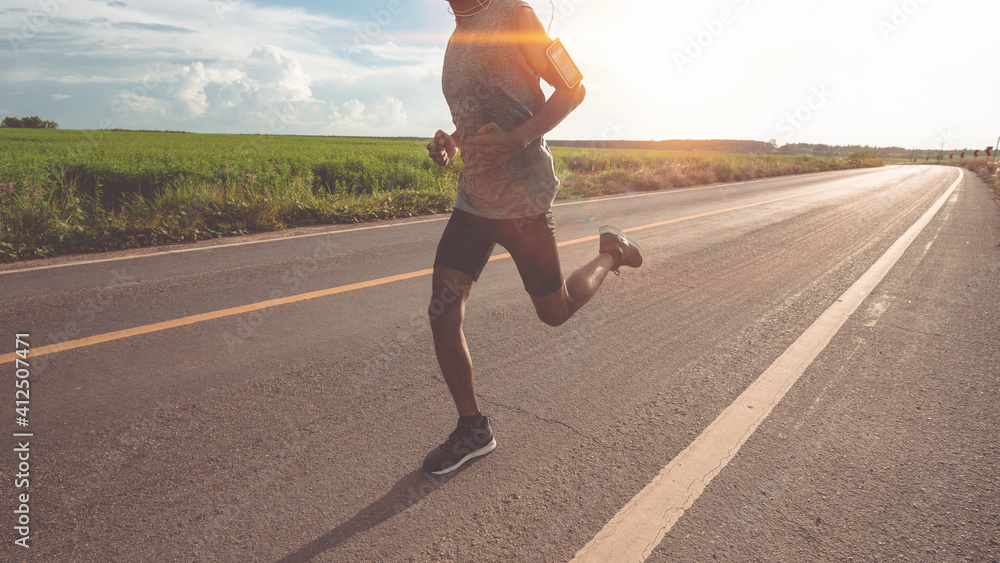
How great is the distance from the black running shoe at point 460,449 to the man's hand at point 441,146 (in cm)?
124

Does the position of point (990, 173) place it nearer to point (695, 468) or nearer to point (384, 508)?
point (695, 468)

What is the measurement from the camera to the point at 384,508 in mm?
1977

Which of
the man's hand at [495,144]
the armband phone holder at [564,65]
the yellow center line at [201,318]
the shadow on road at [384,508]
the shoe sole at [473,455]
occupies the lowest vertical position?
the shadow on road at [384,508]

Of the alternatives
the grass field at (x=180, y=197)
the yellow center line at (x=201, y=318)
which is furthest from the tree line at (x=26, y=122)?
the yellow center line at (x=201, y=318)

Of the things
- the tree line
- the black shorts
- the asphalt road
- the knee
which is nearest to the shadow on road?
the asphalt road

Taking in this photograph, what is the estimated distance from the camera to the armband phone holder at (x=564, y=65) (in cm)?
197

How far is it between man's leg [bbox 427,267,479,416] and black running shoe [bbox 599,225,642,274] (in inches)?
48.9

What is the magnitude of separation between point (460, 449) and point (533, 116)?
4.57 feet

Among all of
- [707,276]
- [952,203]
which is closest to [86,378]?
[707,276]

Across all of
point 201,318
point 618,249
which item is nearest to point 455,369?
point 618,249

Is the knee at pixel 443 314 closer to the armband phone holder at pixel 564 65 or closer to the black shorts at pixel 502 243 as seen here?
the black shorts at pixel 502 243

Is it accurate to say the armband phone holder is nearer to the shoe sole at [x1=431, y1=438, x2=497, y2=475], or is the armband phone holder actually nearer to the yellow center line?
the shoe sole at [x1=431, y1=438, x2=497, y2=475]

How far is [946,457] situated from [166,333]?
177 inches

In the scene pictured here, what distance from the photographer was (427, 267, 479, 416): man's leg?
217 cm
